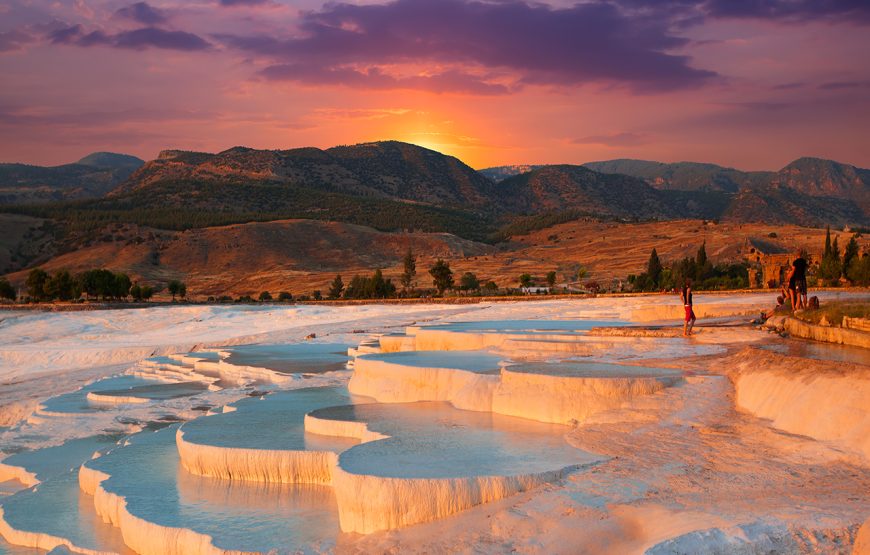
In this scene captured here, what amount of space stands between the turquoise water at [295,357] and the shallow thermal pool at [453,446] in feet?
25.4

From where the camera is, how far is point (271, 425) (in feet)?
41.8

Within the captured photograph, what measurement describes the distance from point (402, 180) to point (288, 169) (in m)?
26.3

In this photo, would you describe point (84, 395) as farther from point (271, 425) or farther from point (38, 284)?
point (38, 284)

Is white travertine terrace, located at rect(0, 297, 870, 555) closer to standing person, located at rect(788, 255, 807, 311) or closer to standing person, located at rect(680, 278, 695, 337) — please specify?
standing person, located at rect(680, 278, 695, 337)

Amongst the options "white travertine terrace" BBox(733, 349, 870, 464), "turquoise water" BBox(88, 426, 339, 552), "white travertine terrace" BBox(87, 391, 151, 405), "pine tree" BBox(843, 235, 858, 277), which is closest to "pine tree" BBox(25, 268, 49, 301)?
"white travertine terrace" BBox(87, 391, 151, 405)

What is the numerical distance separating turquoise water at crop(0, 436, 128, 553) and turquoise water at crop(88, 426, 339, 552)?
0.43 m

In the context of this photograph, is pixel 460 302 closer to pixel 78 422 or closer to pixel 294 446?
pixel 78 422

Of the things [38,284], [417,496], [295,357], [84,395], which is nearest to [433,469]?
[417,496]

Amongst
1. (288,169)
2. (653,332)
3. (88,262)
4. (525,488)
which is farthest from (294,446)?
(288,169)

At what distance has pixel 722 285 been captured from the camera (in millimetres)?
42375

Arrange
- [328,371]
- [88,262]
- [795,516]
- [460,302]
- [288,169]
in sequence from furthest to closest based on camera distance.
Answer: [288,169] < [88,262] < [460,302] < [328,371] < [795,516]

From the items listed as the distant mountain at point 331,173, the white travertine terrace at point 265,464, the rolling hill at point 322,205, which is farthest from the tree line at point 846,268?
the distant mountain at point 331,173

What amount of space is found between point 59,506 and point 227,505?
106 inches

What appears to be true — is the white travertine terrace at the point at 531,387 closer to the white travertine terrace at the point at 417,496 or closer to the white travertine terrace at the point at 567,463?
the white travertine terrace at the point at 567,463
